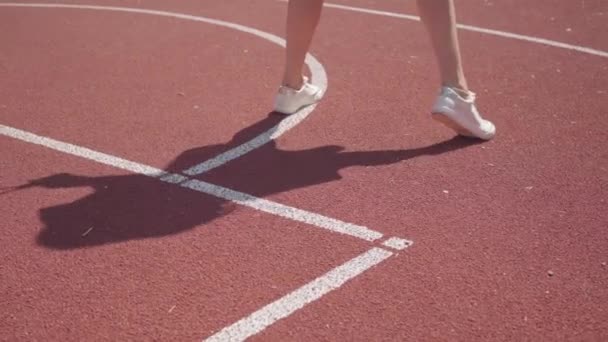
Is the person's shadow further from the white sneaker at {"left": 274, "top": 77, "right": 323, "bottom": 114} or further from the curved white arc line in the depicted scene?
the white sneaker at {"left": 274, "top": 77, "right": 323, "bottom": 114}

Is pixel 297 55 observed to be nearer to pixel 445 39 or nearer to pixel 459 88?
pixel 445 39

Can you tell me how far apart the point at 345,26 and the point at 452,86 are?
3159 mm

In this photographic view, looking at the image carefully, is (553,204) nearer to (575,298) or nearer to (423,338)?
(575,298)

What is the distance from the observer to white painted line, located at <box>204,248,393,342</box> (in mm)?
2793

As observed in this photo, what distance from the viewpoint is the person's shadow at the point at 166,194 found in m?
3.53

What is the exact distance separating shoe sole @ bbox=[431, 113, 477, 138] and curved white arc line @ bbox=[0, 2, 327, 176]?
954mm

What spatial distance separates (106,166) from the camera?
13.9 ft

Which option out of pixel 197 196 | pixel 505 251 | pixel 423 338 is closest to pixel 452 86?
pixel 505 251

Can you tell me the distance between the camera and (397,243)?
3.35 metres

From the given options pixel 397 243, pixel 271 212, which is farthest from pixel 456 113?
pixel 271 212

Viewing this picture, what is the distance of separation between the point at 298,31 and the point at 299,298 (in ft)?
7.22

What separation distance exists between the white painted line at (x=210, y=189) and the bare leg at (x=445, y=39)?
4.14 ft

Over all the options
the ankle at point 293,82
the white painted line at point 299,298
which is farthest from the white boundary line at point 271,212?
the ankle at point 293,82

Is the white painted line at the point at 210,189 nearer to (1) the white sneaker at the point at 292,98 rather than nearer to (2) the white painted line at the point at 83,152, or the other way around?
(2) the white painted line at the point at 83,152
